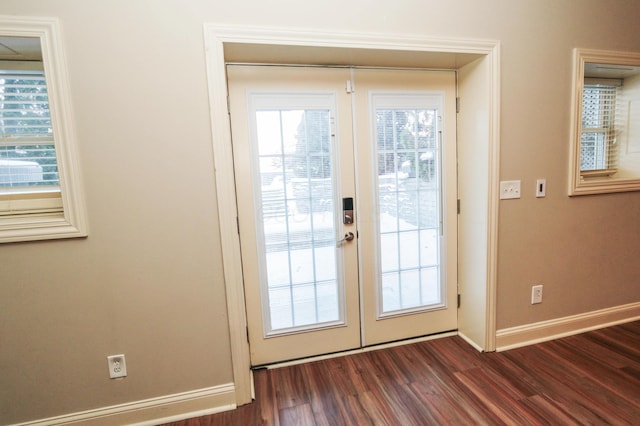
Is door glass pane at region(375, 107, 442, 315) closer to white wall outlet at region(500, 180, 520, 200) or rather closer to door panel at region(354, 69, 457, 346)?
door panel at region(354, 69, 457, 346)

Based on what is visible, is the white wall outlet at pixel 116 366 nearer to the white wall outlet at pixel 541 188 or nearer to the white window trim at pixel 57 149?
the white window trim at pixel 57 149

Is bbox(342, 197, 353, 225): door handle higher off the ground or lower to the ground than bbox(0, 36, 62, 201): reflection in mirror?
lower

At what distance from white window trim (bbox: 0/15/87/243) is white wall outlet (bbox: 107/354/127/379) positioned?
2.21 feet

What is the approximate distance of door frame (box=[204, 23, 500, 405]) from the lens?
1616mm

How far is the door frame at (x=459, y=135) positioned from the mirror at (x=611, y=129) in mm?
908

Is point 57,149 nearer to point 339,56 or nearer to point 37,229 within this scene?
point 37,229

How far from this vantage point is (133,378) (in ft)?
5.49

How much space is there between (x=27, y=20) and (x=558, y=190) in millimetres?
3209

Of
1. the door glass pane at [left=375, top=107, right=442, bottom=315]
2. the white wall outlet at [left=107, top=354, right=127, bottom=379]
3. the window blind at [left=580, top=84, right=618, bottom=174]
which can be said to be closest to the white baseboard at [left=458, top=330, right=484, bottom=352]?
the door glass pane at [left=375, top=107, right=442, bottom=315]

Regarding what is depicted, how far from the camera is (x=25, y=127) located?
1.53 metres

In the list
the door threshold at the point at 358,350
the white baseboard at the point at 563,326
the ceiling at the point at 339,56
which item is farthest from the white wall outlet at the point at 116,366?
the white baseboard at the point at 563,326

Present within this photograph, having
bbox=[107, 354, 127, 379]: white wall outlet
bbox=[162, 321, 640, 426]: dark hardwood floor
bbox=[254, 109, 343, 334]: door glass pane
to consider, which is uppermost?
bbox=[254, 109, 343, 334]: door glass pane

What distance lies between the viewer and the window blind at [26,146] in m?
1.51

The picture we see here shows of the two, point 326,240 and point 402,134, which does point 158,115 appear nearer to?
point 326,240
